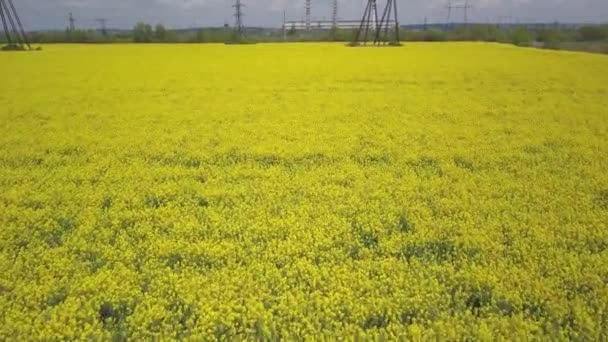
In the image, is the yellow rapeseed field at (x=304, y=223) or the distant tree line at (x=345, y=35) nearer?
the yellow rapeseed field at (x=304, y=223)

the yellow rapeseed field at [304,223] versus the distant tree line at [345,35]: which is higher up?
the distant tree line at [345,35]

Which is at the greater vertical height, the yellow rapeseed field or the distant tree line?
the distant tree line

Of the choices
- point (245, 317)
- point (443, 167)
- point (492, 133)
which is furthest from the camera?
point (492, 133)

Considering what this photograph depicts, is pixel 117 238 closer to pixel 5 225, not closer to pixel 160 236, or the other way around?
pixel 160 236

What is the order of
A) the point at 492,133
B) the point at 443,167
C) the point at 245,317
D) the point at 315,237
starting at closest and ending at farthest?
the point at 245,317, the point at 315,237, the point at 443,167, the point at 492,133

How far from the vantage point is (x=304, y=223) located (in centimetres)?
544

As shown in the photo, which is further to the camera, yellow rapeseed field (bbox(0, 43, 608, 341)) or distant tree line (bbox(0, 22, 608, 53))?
distant tree line (bbox(0, 22, 608, 53))

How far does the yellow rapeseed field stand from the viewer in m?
3.73

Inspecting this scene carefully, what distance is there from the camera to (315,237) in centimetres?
507

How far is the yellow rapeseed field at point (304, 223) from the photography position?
373cm

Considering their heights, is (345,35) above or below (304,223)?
above

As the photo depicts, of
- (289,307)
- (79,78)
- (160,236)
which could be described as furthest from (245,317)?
(79,78)

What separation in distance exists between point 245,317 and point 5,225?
3.56 m

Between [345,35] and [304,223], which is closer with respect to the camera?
[304,223]
